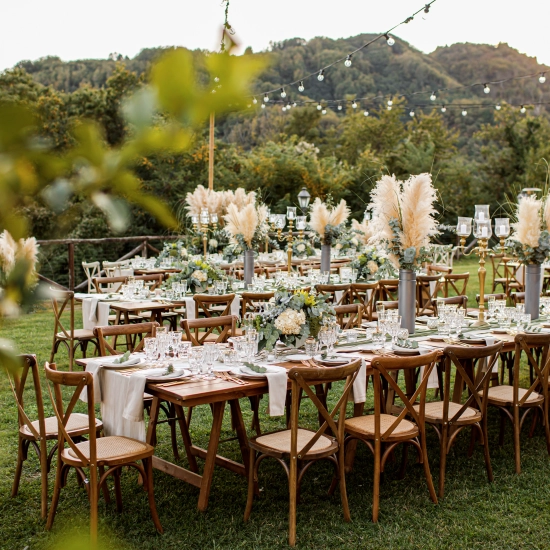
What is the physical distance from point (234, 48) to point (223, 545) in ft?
11.2

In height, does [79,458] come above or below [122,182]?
Result: below

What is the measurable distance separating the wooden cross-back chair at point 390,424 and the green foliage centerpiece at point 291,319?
25.0 inches

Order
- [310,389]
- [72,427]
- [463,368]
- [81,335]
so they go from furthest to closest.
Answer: [81,335] < [463,368] < [72,427] < [310,389]

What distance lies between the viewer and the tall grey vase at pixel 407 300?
546cm

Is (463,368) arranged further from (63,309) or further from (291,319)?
(63,309)

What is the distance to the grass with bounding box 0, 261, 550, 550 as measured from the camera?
363 centimetres

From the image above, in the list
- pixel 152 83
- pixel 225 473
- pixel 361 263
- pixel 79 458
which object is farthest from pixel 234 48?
pixel 361 263

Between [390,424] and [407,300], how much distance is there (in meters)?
1.50

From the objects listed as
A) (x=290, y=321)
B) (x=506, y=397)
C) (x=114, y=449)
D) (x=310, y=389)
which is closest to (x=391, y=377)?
(x=310, y=389)

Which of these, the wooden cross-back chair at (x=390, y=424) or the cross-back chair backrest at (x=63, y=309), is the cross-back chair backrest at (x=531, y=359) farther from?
the cross-back chair backrest at (x=63, y=309)

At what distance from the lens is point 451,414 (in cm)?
445

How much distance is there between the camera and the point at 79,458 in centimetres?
360

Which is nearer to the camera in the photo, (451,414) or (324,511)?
(324,511)

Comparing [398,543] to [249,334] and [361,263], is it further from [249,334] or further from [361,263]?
[361,263]
